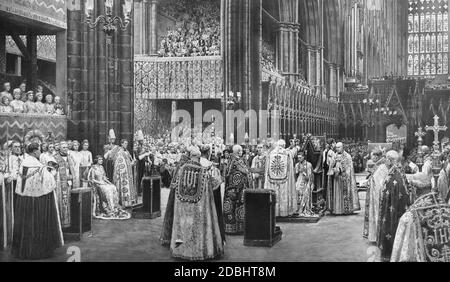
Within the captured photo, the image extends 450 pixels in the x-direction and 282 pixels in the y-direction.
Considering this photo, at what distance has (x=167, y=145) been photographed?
2158cm

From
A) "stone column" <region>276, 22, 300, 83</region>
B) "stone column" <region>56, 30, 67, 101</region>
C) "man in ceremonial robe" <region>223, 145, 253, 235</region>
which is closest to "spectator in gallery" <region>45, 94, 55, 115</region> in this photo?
"stone column" <region>56, 30, 67, 101</region>

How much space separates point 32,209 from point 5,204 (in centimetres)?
66

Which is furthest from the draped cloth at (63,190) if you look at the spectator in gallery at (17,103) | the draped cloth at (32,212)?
the draped cloth at (32,212)

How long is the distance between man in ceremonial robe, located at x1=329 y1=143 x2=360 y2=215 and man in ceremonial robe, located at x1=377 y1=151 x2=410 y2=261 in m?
5.13

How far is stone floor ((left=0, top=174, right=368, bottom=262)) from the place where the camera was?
8.61 metres

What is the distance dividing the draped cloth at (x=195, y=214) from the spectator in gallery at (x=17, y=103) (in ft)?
17.3

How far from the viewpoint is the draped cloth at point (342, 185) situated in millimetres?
13516

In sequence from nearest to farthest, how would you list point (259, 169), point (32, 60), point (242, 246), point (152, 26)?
1. point (242, 246)
2. point (259, 169)
3. point (32, 60)
4. point (152, 26)

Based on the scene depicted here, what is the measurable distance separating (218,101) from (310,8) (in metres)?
9.98

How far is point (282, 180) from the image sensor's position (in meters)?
12.5

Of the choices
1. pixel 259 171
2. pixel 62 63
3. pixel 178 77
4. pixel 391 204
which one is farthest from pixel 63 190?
pixel 178 77

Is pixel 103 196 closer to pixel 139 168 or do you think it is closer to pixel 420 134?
pixel 139 168

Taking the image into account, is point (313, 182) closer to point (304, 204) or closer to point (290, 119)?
point (304, 204)

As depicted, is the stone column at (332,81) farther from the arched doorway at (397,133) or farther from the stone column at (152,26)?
the arched doorway at (397,133)
